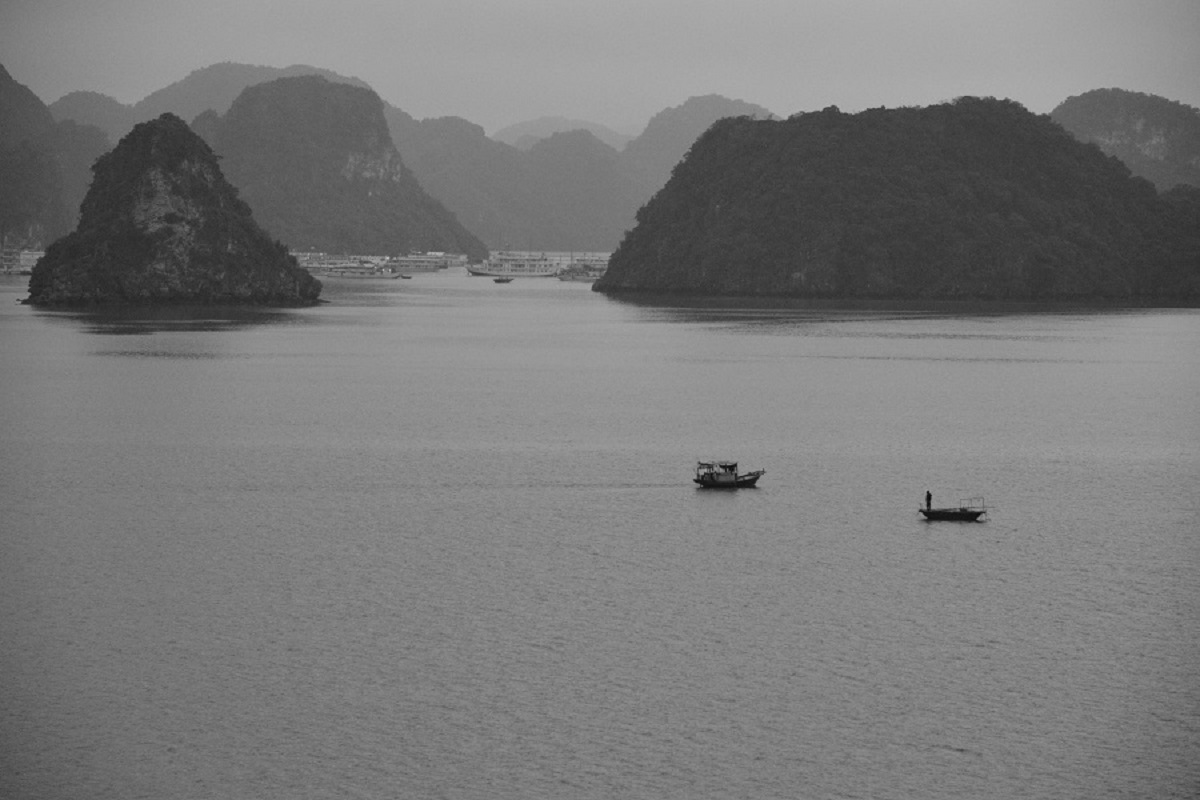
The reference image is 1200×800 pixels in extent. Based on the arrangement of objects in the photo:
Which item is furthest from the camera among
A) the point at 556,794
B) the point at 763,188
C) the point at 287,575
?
the point at 763,188

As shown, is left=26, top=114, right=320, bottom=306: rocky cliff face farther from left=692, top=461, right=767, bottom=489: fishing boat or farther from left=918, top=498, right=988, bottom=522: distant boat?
left=918, top=498, right=988, bottom=522: distant boat

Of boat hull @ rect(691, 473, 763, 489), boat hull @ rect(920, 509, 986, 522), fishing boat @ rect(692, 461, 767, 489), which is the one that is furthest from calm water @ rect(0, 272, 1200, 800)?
fishing boat @ rect(692, 461, 767, 489)

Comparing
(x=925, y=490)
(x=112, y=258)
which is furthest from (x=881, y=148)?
(x=925, y=490)

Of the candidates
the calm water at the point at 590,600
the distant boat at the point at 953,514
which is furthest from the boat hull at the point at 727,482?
the distant boat at the point at 953,514

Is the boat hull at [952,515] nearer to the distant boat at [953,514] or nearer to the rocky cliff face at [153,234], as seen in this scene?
the distant boat at [953,514]

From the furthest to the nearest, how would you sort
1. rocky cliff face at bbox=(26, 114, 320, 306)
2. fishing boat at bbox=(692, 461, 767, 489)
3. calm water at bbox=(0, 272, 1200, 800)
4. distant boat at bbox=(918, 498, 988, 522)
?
rocky cliff face at bbox=(26, 114, 320, 306), fishing boat at bbox=(692, 461, 767, 489), distant boat at bbox=(918, 498, 988, 522), calm water at bbox=(0, 272, 1200, 800)

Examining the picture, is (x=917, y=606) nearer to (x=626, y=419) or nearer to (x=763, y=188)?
(x=626, y=419)
